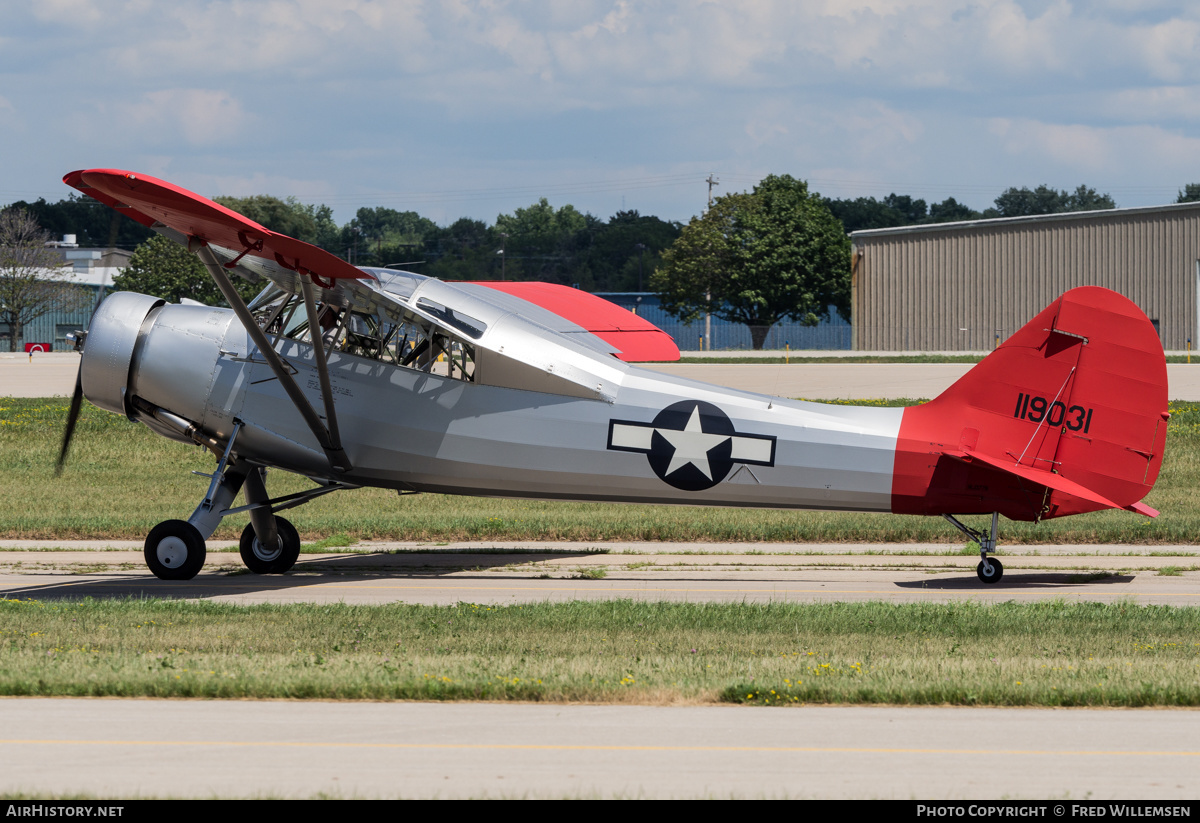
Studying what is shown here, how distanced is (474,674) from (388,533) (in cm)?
977

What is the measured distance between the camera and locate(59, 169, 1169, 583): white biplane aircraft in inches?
489

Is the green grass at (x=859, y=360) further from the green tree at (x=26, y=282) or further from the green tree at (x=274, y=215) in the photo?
the green tree at (x=26, y=282)

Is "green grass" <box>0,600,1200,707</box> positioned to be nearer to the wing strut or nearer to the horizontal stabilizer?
the horizontal stabilizer

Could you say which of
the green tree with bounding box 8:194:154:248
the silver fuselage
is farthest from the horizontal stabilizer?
the green tree with bounding box 8:194:154:248

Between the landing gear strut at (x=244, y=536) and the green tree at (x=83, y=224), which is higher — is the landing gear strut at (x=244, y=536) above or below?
below

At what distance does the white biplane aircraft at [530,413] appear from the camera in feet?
40.7

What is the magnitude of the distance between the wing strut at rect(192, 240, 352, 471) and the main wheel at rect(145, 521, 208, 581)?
1.69 m

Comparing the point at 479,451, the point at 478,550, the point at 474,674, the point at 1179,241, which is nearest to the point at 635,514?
the point at 478,550

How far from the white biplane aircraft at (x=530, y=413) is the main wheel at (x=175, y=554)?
0.02 m

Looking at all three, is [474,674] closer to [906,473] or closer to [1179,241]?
[906,473]

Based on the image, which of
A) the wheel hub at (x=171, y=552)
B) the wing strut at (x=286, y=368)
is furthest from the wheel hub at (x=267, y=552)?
the wing strut at (x=286, y=368)

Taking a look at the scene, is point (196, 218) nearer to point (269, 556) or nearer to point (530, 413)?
point (530, 413)

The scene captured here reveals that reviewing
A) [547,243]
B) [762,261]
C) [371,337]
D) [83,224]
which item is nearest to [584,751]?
[371,337]

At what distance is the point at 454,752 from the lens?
6.52 m
